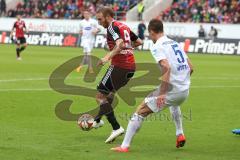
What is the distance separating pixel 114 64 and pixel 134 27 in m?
39.8

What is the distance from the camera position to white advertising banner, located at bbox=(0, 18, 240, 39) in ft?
154

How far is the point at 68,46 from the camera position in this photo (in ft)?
166

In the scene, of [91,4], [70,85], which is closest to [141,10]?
[91,4]

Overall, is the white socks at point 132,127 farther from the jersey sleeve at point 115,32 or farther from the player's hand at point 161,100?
the jersey sleeve at point 115,32

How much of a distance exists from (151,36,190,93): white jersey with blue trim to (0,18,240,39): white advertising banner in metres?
36.8

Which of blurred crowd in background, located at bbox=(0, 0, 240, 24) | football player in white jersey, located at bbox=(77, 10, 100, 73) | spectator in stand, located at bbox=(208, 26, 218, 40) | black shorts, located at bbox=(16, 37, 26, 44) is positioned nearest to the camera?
football player in white jersey, located at bbox=(77, 10, 100, 73)

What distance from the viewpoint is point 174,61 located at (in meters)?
10.3

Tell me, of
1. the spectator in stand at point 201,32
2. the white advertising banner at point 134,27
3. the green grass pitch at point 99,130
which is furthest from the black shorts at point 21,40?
the spectator in stand at point 201,32

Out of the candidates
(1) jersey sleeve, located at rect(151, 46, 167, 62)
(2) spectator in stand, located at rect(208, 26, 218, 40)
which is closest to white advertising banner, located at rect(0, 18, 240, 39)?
(2) spectator in stand, located at rect(208, 26, 218, 40)

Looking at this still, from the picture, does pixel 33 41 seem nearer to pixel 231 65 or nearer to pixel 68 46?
pixel 68 46

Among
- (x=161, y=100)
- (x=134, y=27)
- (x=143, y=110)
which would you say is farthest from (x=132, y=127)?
(x=134, y=27)

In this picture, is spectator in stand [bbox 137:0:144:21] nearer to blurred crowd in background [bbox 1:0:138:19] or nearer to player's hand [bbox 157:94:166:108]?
blurred crowd in background [bbox 1:0:138:19]

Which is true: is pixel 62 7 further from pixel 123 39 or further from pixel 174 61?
pixel 174 61

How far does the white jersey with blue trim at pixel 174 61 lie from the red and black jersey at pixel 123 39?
60.7 inches
